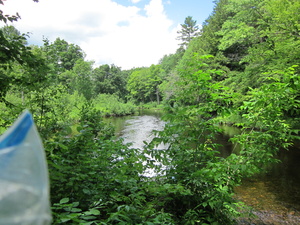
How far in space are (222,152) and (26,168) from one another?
32.6 ft

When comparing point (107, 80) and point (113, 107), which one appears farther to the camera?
point (107, 80)

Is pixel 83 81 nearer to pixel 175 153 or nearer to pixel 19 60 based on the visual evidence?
pixel 19 60

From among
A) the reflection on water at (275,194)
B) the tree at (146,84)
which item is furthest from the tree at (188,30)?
the reflection on water at (275,194)

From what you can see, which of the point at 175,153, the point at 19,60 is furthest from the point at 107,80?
the point at 175,153

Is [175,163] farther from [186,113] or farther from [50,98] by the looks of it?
[50,98]

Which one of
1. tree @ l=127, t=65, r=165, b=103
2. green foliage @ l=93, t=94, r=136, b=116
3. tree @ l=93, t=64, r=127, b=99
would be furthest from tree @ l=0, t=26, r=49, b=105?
tree @ l=127, t=65, r=165, b=103

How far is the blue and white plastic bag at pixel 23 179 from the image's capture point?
1.24ft

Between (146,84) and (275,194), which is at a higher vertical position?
(146,84)

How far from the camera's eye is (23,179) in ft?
1.35

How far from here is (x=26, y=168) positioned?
1.40 feet

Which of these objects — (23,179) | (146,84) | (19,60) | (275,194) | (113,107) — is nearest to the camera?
(23,179)

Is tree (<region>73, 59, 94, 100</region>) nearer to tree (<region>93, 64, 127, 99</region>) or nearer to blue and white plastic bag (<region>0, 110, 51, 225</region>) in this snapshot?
tree (<region>93, 64, 127, 99</region>)

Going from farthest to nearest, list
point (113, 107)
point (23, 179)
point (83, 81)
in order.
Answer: point (113, 107), point (83, 81), point (23, 179)

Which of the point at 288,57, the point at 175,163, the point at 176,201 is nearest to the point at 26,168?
the point at 175,163
